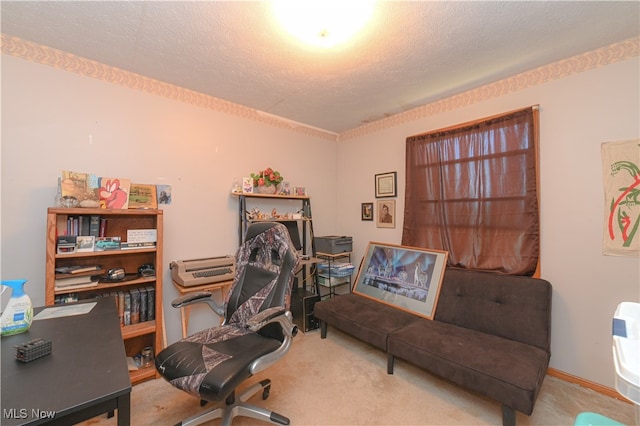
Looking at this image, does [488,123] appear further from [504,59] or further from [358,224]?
[358,224]

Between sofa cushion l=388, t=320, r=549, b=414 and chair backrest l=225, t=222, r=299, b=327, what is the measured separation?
106cm

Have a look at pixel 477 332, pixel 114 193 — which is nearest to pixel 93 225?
pixel 114 193

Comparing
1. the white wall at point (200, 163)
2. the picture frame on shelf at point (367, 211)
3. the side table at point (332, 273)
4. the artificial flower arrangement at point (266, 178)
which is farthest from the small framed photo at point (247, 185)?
the picture frame on shelf at point (367, 211)

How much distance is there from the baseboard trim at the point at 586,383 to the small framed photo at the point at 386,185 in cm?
209

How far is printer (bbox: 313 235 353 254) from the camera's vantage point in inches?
128

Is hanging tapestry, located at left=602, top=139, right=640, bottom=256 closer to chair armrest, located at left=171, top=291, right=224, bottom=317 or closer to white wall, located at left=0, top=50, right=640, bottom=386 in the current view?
white wall, located at left=0, top=50, right=640, bottom=386

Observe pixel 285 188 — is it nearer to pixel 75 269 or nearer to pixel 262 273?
pixel 262 273

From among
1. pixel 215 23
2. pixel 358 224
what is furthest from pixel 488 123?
pixel 215 23

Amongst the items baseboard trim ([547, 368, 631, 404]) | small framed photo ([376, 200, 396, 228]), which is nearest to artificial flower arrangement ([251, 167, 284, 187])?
small framed photo ([376, 200, 396, 228])

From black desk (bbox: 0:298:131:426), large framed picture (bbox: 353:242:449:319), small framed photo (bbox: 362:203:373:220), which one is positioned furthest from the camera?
small framed photo (bbox: 362:203:373:220)

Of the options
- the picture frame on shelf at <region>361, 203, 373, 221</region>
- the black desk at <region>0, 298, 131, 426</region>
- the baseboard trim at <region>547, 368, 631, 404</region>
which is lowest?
the baseboard trim at <region>547, 368, 631, 404</region>

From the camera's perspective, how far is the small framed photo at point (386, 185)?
127 inches

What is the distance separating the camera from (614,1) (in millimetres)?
1524

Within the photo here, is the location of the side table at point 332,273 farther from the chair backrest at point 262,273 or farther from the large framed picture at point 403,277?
the chair backrest at point 262,273
